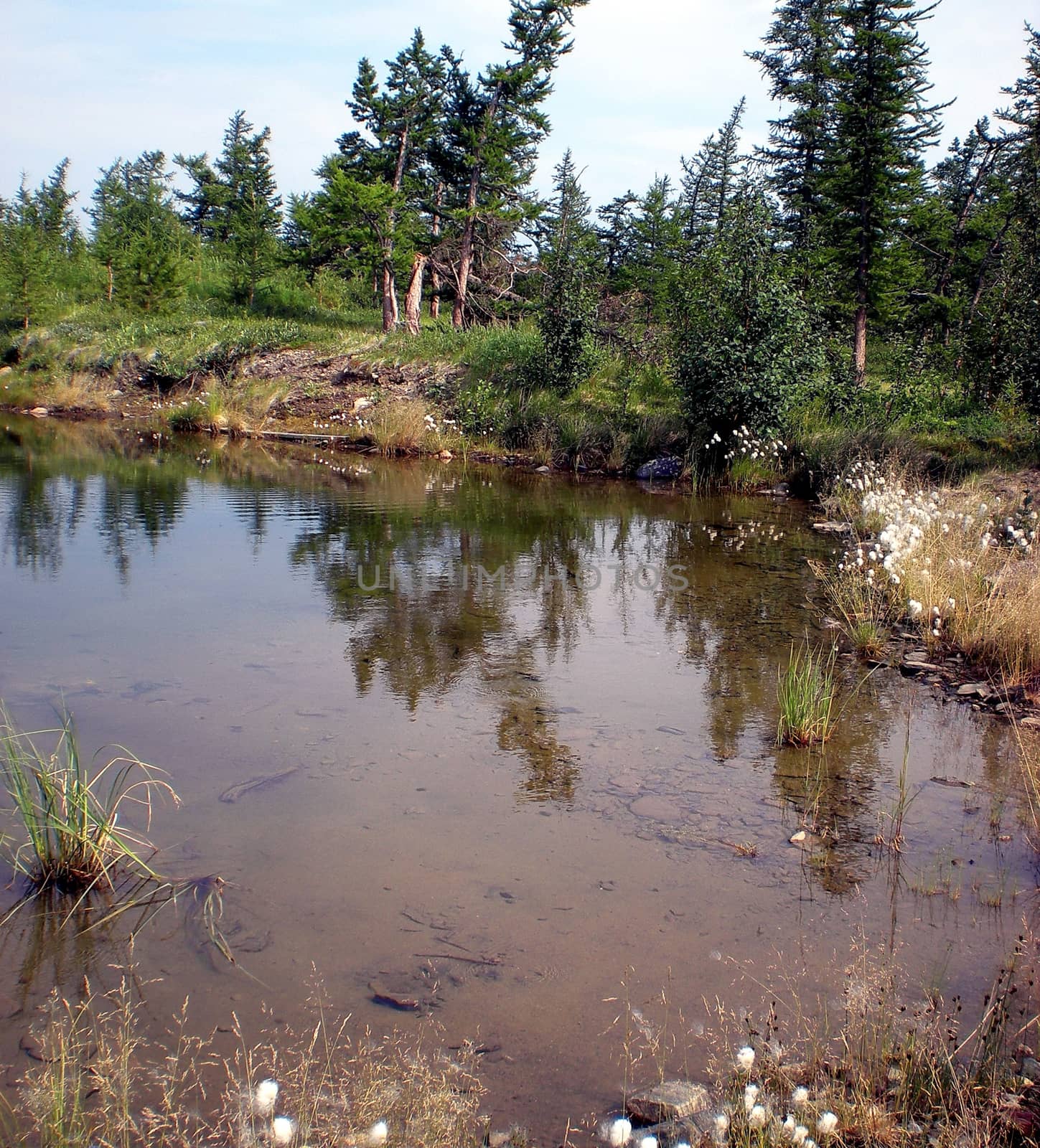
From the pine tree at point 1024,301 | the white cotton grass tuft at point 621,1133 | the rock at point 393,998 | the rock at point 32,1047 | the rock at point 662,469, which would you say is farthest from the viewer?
the rock at point 662,469

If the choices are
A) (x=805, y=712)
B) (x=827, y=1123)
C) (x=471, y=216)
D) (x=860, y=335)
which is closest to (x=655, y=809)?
(x=805, y=712)

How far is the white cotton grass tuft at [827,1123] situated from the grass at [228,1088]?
3.32 feet

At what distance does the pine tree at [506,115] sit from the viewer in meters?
29.0

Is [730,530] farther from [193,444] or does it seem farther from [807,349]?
[193,444]

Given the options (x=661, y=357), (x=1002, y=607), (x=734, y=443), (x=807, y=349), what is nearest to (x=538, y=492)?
(x=734, y=443)

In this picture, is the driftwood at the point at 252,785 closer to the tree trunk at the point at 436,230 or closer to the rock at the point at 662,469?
the rock at the point at 662,469

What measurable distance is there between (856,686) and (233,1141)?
550cm

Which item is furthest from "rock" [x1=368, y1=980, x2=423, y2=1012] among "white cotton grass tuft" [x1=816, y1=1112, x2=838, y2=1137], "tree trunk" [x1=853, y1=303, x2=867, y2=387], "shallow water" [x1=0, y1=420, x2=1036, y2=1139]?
"tree trunk" [x1=853, y1=303, x2=867, y2=387]

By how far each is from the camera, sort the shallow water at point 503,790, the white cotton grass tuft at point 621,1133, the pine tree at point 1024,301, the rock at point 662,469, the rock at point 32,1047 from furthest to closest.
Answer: the rock at point 662,469 → the pine tree at point 1024,301 → the shallow water at point 503,790 → the rock at point 32,1047 → the white cotton grass tuft at point 621,1133

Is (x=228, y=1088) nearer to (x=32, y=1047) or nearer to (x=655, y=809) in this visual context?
(x=32, y=1047)

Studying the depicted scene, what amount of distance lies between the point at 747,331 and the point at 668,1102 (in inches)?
598

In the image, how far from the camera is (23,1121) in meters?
2.95

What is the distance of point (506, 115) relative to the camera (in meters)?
29.6

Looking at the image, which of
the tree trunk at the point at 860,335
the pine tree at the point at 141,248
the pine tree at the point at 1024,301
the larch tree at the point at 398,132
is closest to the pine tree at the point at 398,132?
the larch tree at the point at 398,132
